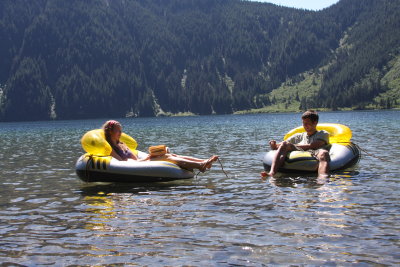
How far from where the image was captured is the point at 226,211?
1006 cm

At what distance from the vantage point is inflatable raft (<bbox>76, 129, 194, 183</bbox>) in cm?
1404

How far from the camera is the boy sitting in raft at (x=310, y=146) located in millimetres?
14797

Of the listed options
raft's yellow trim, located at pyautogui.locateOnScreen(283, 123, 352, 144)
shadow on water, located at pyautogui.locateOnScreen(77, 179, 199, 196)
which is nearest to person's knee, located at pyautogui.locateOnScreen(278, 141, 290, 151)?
raft's yellow trim, located at pyautogui.locateOnScreen(283, 123, 352, 144)

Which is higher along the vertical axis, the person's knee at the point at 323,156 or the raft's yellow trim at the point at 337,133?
the raft's yellow trim at the point at 337,133

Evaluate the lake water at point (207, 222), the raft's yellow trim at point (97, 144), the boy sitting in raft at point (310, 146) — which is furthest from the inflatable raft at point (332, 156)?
the raft's yellow trim at point (97, 144)

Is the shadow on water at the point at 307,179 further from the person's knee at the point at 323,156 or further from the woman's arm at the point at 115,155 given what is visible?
the woman's arm at the point at 115,155

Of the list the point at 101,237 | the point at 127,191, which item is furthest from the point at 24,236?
the point at 127,191

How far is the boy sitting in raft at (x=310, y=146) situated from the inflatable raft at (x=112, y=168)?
9.96ft

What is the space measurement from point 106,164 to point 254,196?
15.7ft

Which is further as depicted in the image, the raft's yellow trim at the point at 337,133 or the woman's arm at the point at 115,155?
the raft's yellow trim at the point at 337,133

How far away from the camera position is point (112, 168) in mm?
14031

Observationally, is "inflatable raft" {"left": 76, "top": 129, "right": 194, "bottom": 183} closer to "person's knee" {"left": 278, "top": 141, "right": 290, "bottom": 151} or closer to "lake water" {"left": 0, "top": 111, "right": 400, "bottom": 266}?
"lake water" {"left": 0, "top": 111, "right": 400, "bottom": 266}

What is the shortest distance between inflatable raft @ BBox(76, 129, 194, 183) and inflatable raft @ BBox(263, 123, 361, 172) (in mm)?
3326

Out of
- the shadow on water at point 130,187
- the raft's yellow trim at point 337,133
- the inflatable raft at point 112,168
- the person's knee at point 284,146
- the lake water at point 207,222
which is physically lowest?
the shadow on water at point 130,187
